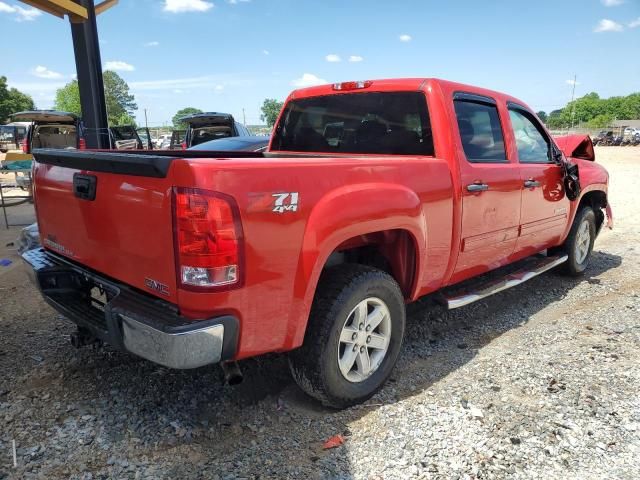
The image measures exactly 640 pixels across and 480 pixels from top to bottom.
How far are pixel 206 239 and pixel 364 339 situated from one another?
1.23m

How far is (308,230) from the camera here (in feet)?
7.57

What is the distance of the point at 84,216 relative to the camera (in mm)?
2621

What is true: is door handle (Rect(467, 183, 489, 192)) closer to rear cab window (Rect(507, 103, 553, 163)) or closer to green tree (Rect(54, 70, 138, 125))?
rear cab window (Rect(507, 103, 553, 163))

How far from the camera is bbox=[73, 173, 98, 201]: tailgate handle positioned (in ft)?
8.16

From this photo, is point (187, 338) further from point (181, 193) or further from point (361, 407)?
point (361, 407)

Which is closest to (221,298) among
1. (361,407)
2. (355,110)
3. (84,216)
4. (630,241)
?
(84,216)

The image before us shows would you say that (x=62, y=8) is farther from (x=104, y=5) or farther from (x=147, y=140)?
(x=147, y=140)

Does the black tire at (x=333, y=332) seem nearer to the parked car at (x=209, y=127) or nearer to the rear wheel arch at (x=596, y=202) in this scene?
the rear wheel arch at (x=596, y=202)

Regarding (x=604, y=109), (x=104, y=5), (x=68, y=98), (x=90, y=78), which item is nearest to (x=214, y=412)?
(x=90, y=78)


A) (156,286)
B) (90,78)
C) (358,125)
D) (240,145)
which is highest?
(90,78)

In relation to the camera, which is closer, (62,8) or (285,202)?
(285,202)

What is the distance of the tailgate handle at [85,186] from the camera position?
2488 millimetres

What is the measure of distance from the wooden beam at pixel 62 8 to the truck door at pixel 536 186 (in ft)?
23.8

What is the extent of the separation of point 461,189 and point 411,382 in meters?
1.30
